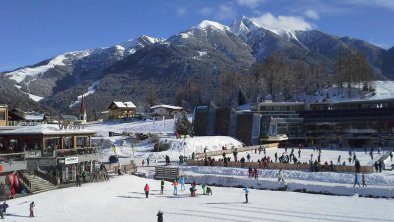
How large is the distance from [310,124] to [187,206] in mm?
57637

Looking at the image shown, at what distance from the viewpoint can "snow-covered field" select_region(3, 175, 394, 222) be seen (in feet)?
88.5

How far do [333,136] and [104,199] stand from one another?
186ft

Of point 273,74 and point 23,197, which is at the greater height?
point 273,74

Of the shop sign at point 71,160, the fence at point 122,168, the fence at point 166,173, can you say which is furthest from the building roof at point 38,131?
the fence at point 166,173

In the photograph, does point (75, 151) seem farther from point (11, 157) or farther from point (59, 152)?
point (11, 157)

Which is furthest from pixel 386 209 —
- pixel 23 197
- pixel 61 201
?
pixel 23 197

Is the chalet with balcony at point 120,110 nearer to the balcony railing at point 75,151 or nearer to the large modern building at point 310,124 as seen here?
the large modern building at point 310,124

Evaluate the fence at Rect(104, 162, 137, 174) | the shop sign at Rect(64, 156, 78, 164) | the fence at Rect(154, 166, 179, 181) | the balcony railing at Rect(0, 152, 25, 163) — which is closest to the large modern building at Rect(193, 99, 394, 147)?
the fence at Rect(104, 162, 137, 174)

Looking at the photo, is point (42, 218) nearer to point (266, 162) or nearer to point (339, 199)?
point (339, 199)

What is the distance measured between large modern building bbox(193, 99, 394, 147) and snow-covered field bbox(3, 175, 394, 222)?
4148 cm

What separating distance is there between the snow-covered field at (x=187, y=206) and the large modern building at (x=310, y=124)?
136 feet

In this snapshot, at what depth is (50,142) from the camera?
37.8 metres

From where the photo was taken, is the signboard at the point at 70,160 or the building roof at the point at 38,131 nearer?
the signboard at the point at 70,160

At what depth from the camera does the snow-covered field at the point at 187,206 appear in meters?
27.0
